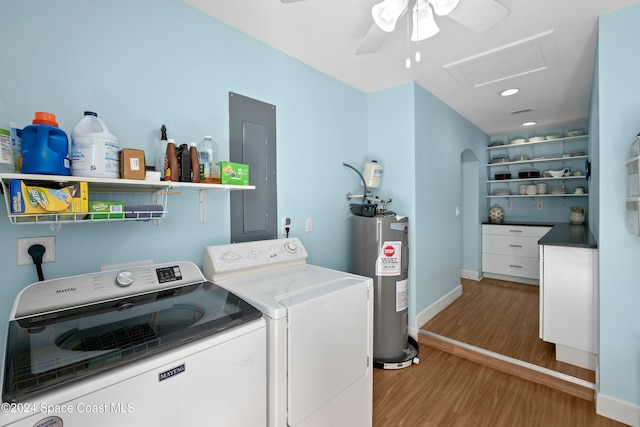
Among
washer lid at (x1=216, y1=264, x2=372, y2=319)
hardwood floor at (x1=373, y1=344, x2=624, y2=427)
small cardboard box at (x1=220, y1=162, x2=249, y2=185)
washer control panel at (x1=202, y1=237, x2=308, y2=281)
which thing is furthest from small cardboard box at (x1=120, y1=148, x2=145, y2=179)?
hardwood floor at (x1=373, y1=344, x2=624, y2=427)

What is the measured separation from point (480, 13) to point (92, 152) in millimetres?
1767

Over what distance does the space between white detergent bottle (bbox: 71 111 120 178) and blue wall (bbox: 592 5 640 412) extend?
264cm

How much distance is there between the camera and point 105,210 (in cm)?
117

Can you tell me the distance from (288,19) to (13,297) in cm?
194

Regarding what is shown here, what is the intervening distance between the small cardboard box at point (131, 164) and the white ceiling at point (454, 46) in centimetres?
99

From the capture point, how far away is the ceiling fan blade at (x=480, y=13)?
1232 millimetres

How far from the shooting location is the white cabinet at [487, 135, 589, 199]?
13.4 ft

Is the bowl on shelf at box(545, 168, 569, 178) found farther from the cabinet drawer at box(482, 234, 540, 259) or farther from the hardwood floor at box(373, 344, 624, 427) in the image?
the hardwood floor at box(373, 344, 624, 427)

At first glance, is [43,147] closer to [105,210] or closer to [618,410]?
[105,210]

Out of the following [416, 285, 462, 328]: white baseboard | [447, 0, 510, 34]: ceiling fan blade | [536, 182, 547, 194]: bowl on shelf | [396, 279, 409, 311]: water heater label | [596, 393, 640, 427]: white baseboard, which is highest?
[447, 0, 510, 34]: ceiling fan blade

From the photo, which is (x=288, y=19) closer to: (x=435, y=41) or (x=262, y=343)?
(x=435, y=41)

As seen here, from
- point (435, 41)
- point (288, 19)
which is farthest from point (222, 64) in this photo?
point (435, 41)

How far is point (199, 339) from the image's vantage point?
37.0 inches

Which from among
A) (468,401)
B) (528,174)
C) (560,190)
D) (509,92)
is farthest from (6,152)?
(560,190)
